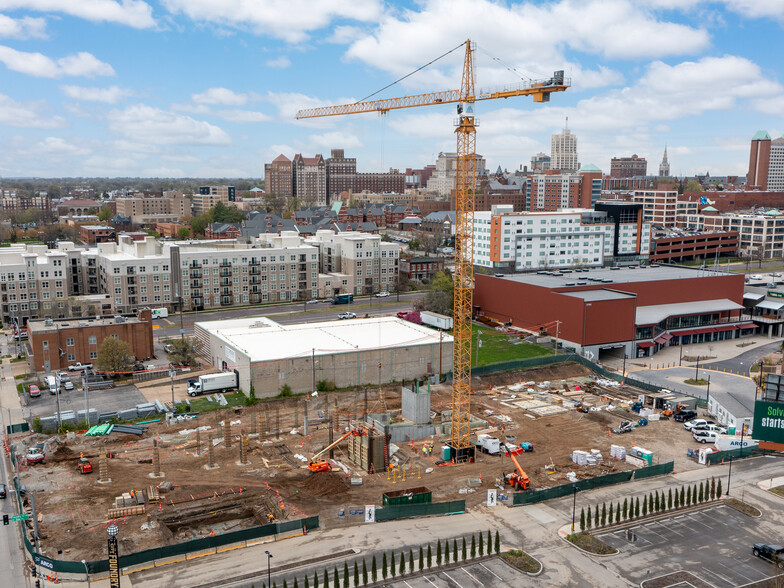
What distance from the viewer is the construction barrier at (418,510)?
3384 cm

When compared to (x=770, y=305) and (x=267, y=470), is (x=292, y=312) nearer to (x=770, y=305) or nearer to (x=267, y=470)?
(x=267, y=470)

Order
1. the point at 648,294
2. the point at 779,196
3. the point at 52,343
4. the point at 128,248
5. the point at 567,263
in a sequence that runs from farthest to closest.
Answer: the point at 779,196, the point at 567,263, the point at 128,248, the point at 648,294, the point at 52,343

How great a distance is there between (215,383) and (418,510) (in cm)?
2439

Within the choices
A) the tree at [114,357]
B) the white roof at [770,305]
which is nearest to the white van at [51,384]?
the tree at [114,357]

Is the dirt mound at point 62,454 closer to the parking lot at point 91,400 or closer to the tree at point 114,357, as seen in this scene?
the parking lot at point 91,400

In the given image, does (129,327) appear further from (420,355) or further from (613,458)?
(613,458)

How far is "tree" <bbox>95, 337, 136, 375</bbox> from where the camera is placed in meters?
56.1

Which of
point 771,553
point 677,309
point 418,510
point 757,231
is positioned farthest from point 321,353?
point 757,231

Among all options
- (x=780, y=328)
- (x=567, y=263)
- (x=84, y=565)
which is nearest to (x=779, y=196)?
(x=567, y=263)

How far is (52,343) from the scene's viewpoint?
5869cm

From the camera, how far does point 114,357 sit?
56094 millimetres

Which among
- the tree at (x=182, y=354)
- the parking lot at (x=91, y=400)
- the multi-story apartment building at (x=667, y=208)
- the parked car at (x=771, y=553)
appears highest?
the multi-story apartment building at (x=667, y=208)

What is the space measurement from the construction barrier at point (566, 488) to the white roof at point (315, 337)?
22780 mm

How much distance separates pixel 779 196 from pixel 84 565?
698 ft
